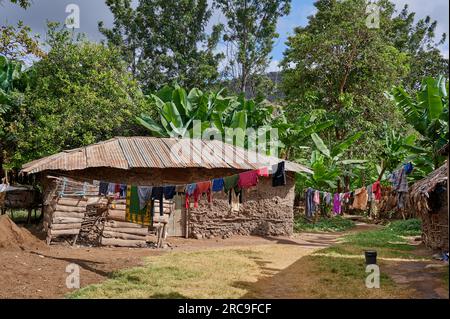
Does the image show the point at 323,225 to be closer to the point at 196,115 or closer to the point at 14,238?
the point at 196,115

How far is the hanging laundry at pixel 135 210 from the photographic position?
1137 centimetres

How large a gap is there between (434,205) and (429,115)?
2.89 meters

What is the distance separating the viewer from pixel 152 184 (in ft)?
46.5

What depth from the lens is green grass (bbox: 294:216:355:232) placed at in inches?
755

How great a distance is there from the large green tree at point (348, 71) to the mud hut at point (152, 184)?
20.4 feet

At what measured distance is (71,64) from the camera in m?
18.1

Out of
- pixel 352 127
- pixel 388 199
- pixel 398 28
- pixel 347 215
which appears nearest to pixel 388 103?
pixel 352 127

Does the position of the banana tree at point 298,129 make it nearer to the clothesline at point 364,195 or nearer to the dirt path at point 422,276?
the clothesline at point 364,195

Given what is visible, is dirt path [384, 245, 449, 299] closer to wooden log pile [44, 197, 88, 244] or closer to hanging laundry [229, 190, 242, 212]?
hanging laundry [229, 190, 242, 212]

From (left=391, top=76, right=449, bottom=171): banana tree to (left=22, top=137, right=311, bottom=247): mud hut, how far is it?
4.15 metres

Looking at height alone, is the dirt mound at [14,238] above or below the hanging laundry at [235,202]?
below

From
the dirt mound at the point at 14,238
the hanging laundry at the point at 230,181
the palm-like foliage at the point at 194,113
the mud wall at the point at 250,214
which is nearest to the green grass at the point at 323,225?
the mud wall at the point at 250,214

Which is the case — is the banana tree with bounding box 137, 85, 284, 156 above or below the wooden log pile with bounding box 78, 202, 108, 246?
above

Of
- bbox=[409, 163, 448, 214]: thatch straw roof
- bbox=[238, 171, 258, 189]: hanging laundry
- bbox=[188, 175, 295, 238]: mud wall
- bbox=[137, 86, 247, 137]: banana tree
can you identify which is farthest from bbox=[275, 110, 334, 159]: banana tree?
bbox=[409, 163, 448, 214]: thatch straw roof
